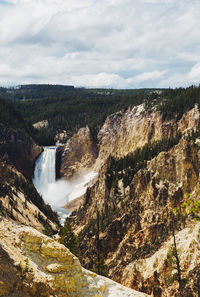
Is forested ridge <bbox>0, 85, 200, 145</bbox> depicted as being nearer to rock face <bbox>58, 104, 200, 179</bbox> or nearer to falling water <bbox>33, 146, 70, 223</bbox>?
rock face <bbox>58, 104, 200, 179</bbox>

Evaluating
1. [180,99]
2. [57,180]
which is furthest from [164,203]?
[57,180]

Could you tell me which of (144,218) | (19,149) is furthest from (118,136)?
(144,218)

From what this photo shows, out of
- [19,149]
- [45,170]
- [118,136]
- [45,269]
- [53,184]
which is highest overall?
[118,136]

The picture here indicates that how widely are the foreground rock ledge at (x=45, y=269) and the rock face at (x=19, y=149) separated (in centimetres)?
9103

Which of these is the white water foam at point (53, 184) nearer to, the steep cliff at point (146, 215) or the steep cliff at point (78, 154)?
the steep cliff at point (78, 154)

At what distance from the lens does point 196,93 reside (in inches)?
3627

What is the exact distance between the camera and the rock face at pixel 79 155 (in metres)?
114

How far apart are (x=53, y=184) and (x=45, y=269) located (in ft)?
314

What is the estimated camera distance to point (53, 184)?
4417 inches

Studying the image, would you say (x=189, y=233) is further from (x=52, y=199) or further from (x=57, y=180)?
(x=57, y=180)

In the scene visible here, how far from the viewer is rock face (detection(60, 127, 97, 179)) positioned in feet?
375

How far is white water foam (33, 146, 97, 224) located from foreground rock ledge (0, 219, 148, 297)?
7240cm

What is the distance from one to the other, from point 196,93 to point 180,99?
4.72 m

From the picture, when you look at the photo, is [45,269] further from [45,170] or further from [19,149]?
[19,149]
